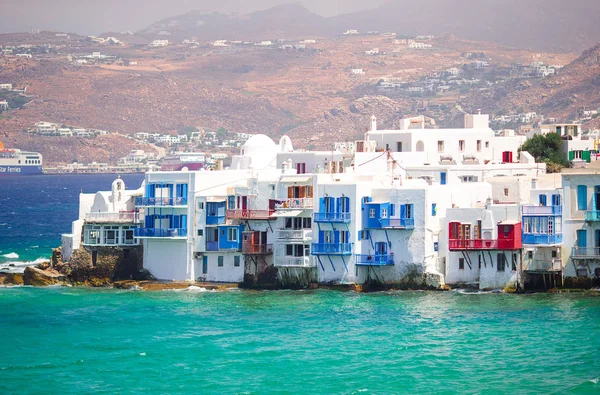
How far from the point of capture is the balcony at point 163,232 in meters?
60.9

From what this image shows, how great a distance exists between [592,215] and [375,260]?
369 inches

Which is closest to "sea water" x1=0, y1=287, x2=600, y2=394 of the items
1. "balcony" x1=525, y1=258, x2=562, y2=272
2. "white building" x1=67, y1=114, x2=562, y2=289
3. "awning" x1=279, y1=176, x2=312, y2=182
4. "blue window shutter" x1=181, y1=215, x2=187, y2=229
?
"balcony" x1=525, y1=258, x2=562, y2=272

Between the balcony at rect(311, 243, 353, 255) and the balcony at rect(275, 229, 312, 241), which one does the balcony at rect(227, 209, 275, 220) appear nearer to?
the balcony at rect(275, 229, 312, 241)

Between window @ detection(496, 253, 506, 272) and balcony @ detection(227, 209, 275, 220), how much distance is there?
10.4 meters

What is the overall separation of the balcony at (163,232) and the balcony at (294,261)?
5.01 metres

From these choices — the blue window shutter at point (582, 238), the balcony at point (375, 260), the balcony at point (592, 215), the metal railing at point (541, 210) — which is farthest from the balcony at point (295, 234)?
the balcony at point (592, 215)

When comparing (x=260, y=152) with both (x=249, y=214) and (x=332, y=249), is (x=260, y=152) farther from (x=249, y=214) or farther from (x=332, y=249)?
(x=332, y=249)

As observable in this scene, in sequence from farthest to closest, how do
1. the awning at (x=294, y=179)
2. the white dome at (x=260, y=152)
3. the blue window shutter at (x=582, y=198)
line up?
1. the white dome at (x=260, y=152)
2. the awning at (x=294, y=179)
3. the blue window shutter at (x=582, y=198)

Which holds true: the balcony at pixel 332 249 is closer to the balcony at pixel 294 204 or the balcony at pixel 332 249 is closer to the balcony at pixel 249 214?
the balcony at pixel 294 204

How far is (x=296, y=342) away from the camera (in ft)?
162

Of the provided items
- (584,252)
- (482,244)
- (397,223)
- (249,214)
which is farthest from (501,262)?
(249,214)

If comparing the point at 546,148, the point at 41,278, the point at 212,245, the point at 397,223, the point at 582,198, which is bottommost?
the point at 41,278

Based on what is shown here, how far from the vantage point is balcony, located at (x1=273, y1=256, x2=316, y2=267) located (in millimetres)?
58188

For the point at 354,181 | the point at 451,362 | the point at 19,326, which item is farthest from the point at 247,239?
the point at 451,362
